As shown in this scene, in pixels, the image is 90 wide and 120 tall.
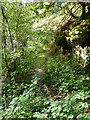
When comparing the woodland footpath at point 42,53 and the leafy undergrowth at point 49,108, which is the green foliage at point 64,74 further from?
the leafy undergrowth at point 49,108

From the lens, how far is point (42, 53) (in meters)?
1.94

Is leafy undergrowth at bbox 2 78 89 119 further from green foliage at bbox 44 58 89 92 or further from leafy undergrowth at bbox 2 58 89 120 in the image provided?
green foliage at bbox 44 58 89 92

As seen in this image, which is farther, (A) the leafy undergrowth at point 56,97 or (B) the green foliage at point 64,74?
(B) the green foliage at point 64,74

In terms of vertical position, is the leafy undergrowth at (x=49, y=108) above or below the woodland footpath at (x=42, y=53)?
below

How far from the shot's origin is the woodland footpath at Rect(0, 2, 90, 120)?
1.64 m

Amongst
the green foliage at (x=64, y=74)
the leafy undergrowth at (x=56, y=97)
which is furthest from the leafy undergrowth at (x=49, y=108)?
the green foliage at (x=64, y=74)

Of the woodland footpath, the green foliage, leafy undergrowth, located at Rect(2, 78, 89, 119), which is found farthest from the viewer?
the green foliage

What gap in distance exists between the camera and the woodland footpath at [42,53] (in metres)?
1.64

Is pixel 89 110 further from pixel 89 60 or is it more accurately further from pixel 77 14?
pixel 77 14

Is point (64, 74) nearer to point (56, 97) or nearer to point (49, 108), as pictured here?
point (56, 97)

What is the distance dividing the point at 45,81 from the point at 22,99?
4.09 feet

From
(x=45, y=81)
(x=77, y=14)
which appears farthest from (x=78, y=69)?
(x=77, y=14)

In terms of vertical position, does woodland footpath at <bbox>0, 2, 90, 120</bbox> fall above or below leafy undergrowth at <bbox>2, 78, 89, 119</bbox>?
above

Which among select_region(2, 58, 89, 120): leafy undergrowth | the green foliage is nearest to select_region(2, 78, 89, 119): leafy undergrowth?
select_region(2, 58, 89, 120): leafy undergrowth
